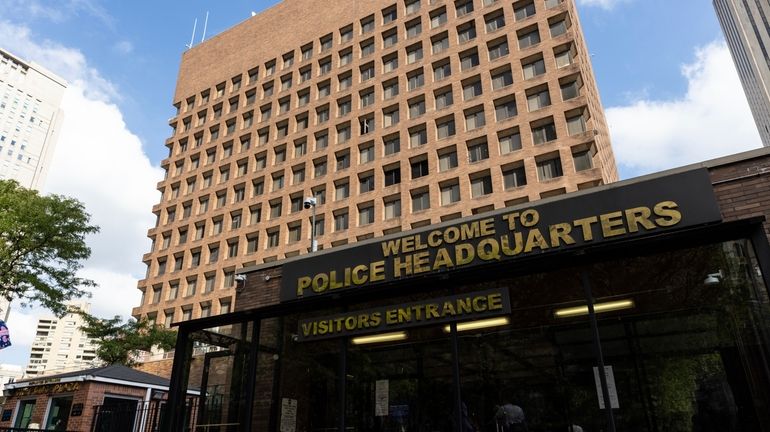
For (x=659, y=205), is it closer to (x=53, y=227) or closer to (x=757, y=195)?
(x=757, y=195)

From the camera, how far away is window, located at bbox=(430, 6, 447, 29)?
45.1 meters

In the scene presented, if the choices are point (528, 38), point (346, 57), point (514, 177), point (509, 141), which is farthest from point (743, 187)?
point (346, 57)

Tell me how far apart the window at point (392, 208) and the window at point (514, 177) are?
8.57 metres

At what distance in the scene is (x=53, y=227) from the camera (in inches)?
1048

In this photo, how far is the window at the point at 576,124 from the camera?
115 feet

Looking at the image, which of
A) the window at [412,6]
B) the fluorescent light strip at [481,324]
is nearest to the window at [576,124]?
the window at [412,6]

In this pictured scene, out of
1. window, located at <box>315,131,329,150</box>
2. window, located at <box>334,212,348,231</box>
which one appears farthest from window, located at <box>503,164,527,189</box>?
Answer: window, located at <box>315,131,329,150</box>

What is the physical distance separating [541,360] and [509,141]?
25.0 meters

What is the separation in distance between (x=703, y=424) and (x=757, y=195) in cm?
590

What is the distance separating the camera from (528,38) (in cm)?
3994

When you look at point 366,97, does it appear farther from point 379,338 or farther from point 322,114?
point 379,338

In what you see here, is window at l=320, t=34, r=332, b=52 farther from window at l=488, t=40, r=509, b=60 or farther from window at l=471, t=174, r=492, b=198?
window at l=471, t=174, r=492, b=198

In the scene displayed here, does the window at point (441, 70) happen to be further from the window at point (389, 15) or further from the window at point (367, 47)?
the window at point (389, 15)

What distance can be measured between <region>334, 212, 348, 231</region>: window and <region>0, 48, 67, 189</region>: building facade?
99224 millimetres
